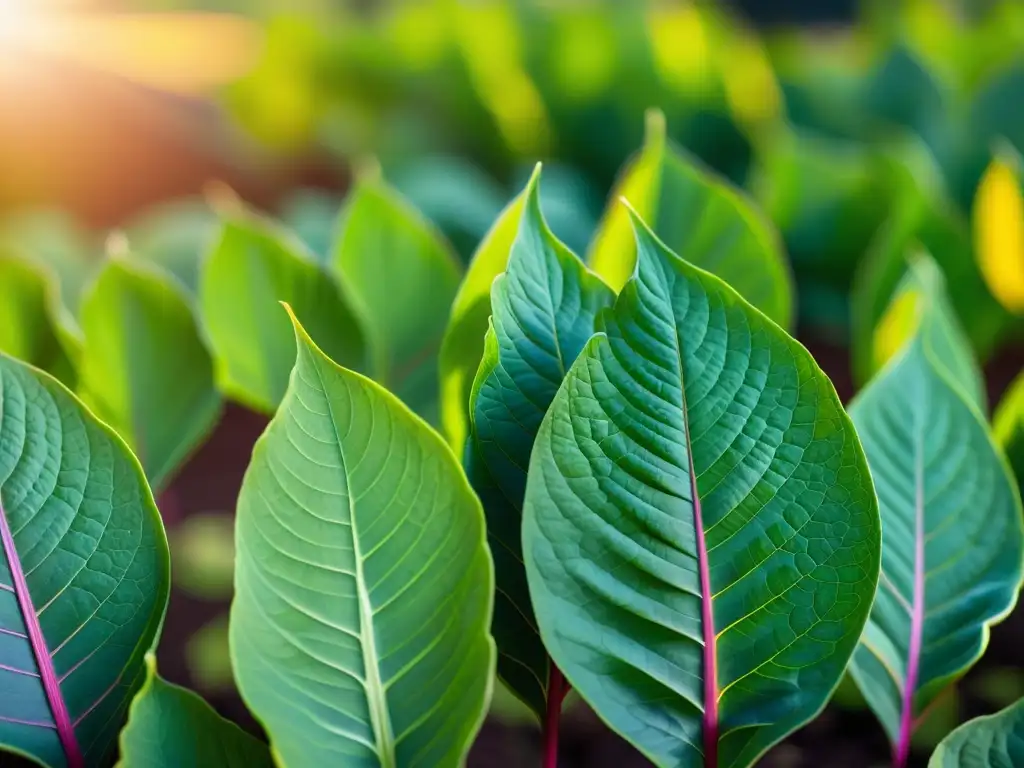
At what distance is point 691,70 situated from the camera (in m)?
1.07

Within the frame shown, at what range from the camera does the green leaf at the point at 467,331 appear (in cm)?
39

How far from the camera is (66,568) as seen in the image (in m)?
0.33

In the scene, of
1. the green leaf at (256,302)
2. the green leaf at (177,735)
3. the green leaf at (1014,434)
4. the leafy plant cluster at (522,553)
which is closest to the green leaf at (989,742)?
the leafy plant cluster at (522,553)

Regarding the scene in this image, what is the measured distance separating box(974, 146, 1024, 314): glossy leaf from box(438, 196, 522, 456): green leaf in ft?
1.24

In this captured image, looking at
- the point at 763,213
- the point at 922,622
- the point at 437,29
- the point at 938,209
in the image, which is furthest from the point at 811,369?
the point at 437,29

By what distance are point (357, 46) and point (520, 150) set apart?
33 cm

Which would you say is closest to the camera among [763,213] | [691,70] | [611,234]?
[611,234]

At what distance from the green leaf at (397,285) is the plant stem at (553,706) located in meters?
0.19

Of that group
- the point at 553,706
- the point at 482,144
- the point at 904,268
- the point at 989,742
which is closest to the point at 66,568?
the point at 553,706

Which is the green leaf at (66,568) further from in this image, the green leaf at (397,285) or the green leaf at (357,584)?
the green leaf at (397,285)

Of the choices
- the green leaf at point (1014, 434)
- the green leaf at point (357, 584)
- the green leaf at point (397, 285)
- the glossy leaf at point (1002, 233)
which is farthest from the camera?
the glossy leaf at point (1002, 233)

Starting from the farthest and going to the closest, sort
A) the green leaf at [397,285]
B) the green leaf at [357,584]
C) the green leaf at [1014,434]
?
the green leaf at [397,285]
the green leaf at [1014,434]
the green leaf at [357,584]

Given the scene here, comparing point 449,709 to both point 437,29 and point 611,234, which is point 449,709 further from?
point 437,29

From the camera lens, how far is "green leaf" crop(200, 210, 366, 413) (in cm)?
52
